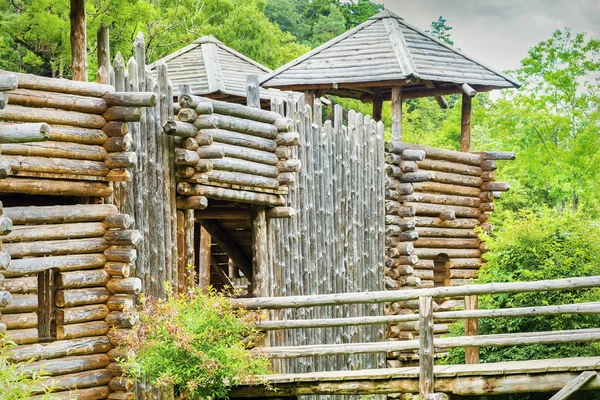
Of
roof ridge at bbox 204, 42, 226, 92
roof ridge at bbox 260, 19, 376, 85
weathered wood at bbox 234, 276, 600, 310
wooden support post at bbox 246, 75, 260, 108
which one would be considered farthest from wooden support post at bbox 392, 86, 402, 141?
weathered wood at bbox 234, 276, 600, 310

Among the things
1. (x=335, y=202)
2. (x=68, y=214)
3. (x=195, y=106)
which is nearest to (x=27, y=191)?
(x=68, y=214)

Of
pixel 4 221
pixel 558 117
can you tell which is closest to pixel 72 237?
pixel 4 221

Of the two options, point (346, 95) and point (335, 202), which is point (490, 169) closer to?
point (346, 95)

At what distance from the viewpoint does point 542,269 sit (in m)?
17.5

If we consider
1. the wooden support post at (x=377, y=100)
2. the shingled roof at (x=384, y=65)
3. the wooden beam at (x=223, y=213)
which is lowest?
the wooden beam at (x=223, y=213)

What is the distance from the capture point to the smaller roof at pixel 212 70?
25.1 metres

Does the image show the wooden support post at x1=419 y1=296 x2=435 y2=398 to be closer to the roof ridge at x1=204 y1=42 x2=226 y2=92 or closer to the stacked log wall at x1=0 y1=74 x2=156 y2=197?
the stacked log wall at x1=0 y1=74 x2=156 y2=197

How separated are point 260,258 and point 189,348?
3968 mm

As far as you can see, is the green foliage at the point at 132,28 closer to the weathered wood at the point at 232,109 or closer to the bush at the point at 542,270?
the weathered wood at the point at 232,109

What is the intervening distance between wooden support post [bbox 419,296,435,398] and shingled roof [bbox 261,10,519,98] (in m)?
9.03

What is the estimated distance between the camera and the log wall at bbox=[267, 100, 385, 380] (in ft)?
56.1

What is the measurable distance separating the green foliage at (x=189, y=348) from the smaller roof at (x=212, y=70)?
482 inches

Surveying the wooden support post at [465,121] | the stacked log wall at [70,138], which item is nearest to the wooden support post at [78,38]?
the stacked log wall at [70,138]

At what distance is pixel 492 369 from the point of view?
12.7 metres
